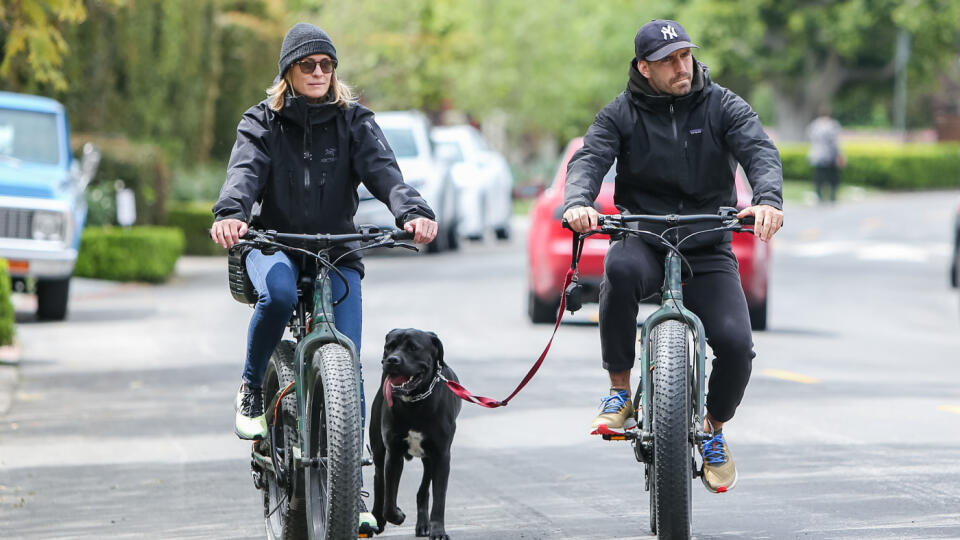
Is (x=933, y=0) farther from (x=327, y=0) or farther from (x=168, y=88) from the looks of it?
(x=168, y=88)

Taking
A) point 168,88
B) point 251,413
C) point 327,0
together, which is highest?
point 327,0

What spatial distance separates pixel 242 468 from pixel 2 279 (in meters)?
5.73

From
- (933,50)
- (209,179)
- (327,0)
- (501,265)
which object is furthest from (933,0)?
(501,265)

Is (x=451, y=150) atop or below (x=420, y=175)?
atop

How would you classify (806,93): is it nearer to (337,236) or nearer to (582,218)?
(582,218)

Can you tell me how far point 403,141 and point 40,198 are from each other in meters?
10.0

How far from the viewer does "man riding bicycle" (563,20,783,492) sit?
21.8 ft

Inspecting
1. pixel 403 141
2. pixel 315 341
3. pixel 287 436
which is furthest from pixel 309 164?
pixel 403 141

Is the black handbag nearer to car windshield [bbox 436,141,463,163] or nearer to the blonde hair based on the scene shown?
the blonde hair

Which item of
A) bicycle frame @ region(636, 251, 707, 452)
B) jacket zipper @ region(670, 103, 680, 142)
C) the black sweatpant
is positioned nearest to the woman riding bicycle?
the black sweatpant

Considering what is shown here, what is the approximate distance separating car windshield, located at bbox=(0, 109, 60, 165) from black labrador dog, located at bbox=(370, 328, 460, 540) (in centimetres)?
1167

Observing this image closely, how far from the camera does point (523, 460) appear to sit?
30.0ft

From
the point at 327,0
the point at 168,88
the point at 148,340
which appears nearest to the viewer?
the point at 148,340

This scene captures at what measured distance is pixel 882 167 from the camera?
185ft
